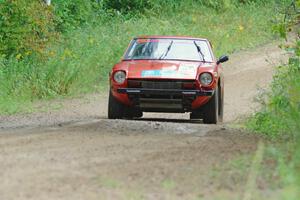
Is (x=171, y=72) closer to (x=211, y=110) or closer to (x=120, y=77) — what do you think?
(x=120, y=77)

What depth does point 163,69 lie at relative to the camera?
13141mm

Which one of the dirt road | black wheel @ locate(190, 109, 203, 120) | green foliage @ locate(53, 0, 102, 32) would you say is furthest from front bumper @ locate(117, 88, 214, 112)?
green foliage @ locate(53, 0, 102, 32)

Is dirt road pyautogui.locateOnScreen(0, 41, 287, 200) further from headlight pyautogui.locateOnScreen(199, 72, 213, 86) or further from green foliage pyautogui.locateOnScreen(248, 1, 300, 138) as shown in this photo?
headlight pyautogui.locateOnScreen(199, 72, 213, 86)

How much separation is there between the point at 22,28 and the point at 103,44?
12.9ft

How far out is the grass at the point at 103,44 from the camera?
1919 cm

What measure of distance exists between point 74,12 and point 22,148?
23387mm

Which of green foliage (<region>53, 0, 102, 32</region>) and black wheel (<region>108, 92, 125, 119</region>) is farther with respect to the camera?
green foliage (<region>53, 0, 102, 32</region>)

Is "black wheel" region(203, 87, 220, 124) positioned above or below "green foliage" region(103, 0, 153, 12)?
below

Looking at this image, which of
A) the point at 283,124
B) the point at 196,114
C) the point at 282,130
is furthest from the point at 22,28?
the point at 282,130

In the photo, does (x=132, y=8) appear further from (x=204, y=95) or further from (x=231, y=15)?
(x=204, y=95)

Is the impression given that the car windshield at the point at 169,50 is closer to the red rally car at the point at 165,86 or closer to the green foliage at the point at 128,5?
the red rally car at the point at 165,86

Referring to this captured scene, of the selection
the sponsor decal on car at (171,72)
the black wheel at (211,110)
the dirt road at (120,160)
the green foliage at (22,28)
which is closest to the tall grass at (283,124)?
the dirt road at (120,160)

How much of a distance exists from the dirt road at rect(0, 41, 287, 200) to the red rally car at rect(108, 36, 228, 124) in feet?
2.77

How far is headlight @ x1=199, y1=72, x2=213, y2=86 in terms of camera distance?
13.1 meters
